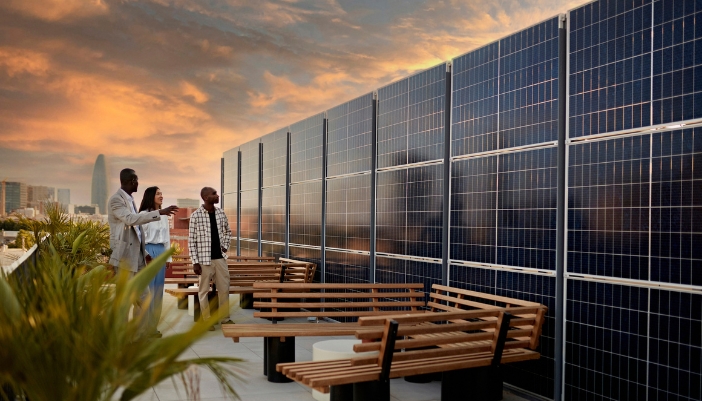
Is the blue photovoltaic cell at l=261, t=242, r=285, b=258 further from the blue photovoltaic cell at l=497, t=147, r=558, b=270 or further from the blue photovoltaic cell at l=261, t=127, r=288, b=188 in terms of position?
the blue photovoltaic cell at l=497, t=147, r=558, b=270

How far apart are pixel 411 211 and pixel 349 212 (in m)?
2.11

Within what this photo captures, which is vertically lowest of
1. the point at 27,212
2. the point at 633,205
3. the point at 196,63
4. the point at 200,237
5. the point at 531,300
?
the point at 531,300

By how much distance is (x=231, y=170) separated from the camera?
63.9 ft

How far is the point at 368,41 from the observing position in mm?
21688

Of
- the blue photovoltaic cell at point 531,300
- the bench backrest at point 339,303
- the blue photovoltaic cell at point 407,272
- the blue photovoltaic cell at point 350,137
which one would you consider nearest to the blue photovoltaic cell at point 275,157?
the blue photovoltaic cell at point 350,137

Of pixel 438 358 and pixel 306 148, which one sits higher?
pixel 306 148

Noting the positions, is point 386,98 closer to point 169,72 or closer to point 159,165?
point 169,72

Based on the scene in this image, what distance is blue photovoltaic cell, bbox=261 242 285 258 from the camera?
47.6 ft

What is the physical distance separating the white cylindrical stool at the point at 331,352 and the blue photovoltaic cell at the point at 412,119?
270 cm

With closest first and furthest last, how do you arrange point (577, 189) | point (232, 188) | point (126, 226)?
point (577, 189) < point (126, 226) < point (232, 188)

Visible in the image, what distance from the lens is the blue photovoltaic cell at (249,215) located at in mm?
16641

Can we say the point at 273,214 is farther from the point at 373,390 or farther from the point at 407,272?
the point at 373,390

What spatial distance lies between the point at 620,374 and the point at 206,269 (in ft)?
20.3

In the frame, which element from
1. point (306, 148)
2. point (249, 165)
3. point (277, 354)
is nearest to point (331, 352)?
point (277, 354)
